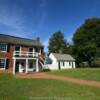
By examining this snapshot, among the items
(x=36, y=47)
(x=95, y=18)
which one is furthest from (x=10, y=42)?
(x=95, y=18)

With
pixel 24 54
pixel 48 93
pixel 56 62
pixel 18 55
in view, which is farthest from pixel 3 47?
pixel 48 93

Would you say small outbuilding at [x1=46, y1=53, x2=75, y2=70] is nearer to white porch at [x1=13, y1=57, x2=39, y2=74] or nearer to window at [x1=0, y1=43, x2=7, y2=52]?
white porch at [x1=13, y1=57, x2=39, y2=74]

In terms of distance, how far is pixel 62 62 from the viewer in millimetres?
42219

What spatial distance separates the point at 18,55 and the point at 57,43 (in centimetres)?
4896

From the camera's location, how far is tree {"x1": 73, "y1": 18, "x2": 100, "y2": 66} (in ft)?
152

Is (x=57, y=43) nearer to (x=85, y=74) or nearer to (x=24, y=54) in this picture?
(x=24, y=54)

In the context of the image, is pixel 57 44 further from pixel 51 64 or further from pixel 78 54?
pixel 51 64

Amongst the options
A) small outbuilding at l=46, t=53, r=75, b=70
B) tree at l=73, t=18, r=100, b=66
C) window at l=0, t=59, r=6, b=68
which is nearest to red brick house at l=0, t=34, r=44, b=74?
window at l=0, t=59, r=6, b=68

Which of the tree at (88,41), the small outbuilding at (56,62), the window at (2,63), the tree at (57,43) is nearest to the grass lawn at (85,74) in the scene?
the window at (2,63)

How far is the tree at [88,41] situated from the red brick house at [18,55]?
19646 millimetres

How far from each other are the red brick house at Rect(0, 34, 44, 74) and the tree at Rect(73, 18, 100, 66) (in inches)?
773

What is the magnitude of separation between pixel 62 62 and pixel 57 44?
33.3 m

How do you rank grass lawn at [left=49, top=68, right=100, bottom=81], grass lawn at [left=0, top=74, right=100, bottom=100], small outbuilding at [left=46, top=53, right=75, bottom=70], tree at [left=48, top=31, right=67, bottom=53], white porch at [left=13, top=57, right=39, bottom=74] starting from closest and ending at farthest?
grass lawn at [left=0, top=74, right=100, bottom=100] < grass lawn at [left=49, top=68, right=100, bottom=81] < white porch at [left=13, top=57, right=39, bottom=74] < small outbuilding at [left=46, top=53, right=75, bottom=70] < tree at [left=48, top=31, right=67, bottom=53]

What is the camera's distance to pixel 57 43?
75.2m
